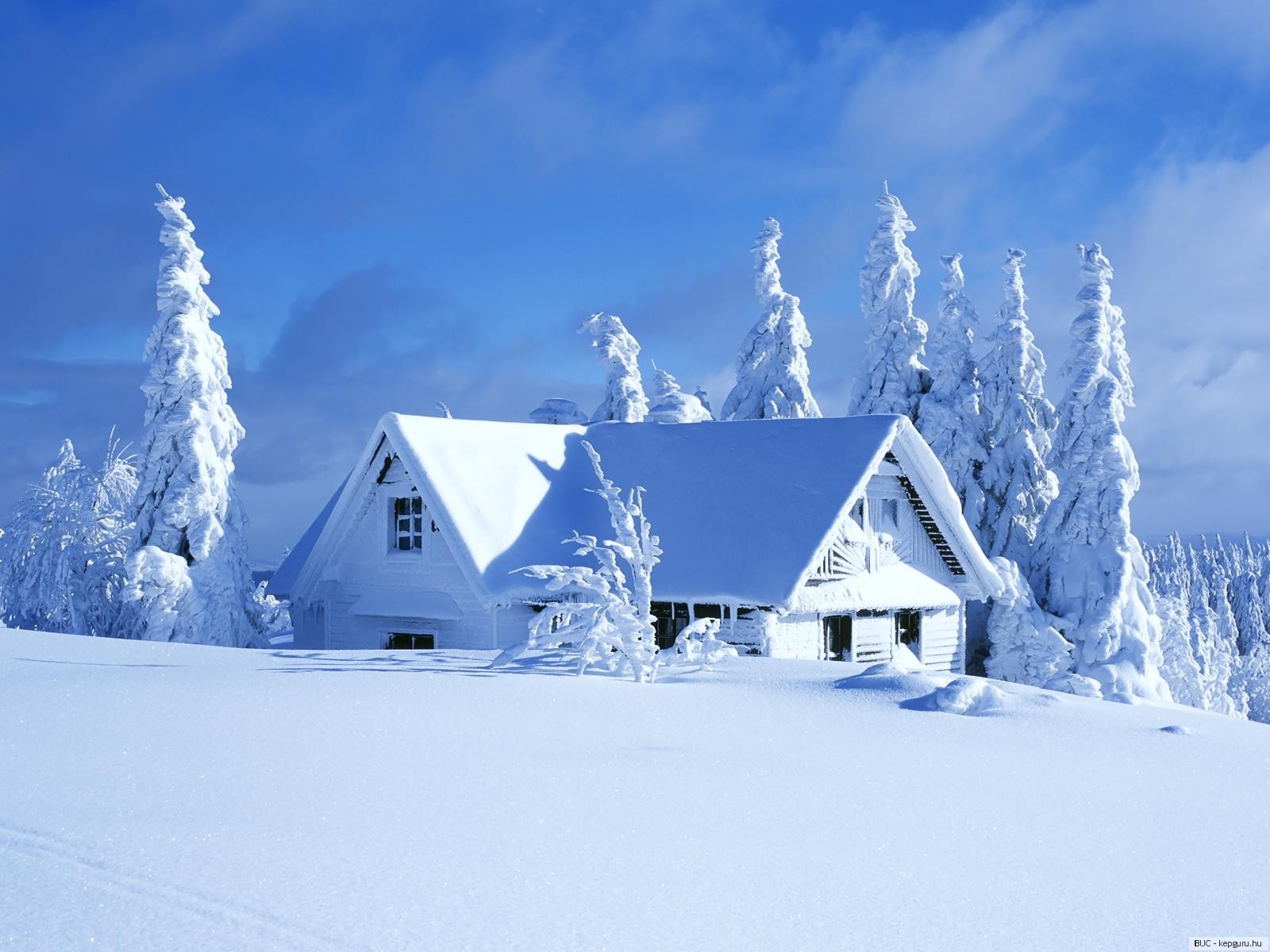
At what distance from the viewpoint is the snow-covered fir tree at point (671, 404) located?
3284cm

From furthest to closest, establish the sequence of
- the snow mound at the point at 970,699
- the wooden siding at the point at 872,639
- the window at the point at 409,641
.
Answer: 1. the wooden siding at the point at 872,639
2. the window at the point at 409,641
3. the snow mound at the point at 970,699

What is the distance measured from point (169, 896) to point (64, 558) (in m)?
20.4

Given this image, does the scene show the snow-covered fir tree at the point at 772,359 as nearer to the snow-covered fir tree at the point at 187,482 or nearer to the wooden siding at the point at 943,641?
the wooden siding at the point at 943,641

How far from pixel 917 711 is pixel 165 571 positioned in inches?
590

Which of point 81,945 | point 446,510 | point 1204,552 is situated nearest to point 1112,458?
point 446,510

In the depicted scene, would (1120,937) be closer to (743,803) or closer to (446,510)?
(743,803)

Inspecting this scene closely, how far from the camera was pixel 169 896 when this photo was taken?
5.62 metres

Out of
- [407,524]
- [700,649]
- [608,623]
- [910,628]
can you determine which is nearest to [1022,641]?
[910,628]

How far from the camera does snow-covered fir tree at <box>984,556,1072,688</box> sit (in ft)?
95.6

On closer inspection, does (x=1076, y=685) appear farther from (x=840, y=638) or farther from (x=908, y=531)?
(x=840, y=638)

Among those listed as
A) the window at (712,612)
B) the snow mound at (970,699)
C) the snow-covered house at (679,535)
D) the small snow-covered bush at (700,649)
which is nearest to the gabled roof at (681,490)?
the snow-covered house at (679,535)

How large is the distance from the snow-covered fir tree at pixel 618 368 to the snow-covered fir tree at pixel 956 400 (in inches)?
394

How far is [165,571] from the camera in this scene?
20.9 m

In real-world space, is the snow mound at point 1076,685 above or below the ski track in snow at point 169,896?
below
